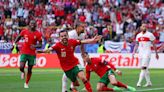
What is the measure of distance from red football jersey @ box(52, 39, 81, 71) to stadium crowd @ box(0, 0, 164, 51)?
2380 centimetres

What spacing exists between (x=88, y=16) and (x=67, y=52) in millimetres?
27962

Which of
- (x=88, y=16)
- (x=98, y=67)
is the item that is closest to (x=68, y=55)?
(x=98, y=67)

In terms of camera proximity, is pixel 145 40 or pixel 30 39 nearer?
pixel 30 39

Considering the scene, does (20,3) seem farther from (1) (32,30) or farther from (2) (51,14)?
(1) (32,30)

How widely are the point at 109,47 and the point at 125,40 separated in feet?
4.60

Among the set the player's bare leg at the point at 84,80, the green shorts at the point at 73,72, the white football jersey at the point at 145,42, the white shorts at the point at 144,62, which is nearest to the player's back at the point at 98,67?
the green shorts at the point at 73,72

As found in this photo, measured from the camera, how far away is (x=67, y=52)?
18.2 metres

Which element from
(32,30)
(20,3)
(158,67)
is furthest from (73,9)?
(32,30)

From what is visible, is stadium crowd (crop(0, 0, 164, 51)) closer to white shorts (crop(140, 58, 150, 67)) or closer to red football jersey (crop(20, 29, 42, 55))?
white shorts (crop(140, 58, 150, 67))

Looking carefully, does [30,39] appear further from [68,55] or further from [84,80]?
[84,80]

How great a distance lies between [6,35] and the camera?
44188mm

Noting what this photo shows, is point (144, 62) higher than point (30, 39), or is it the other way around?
point (30, 39)

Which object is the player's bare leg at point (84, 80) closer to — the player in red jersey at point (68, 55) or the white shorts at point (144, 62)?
the player in red jersey at point (68, 55)

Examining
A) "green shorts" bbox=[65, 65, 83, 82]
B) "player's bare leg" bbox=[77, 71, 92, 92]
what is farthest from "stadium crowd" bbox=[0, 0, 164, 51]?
"player's bare leg" bbox=[77, 71, 92, 92]
